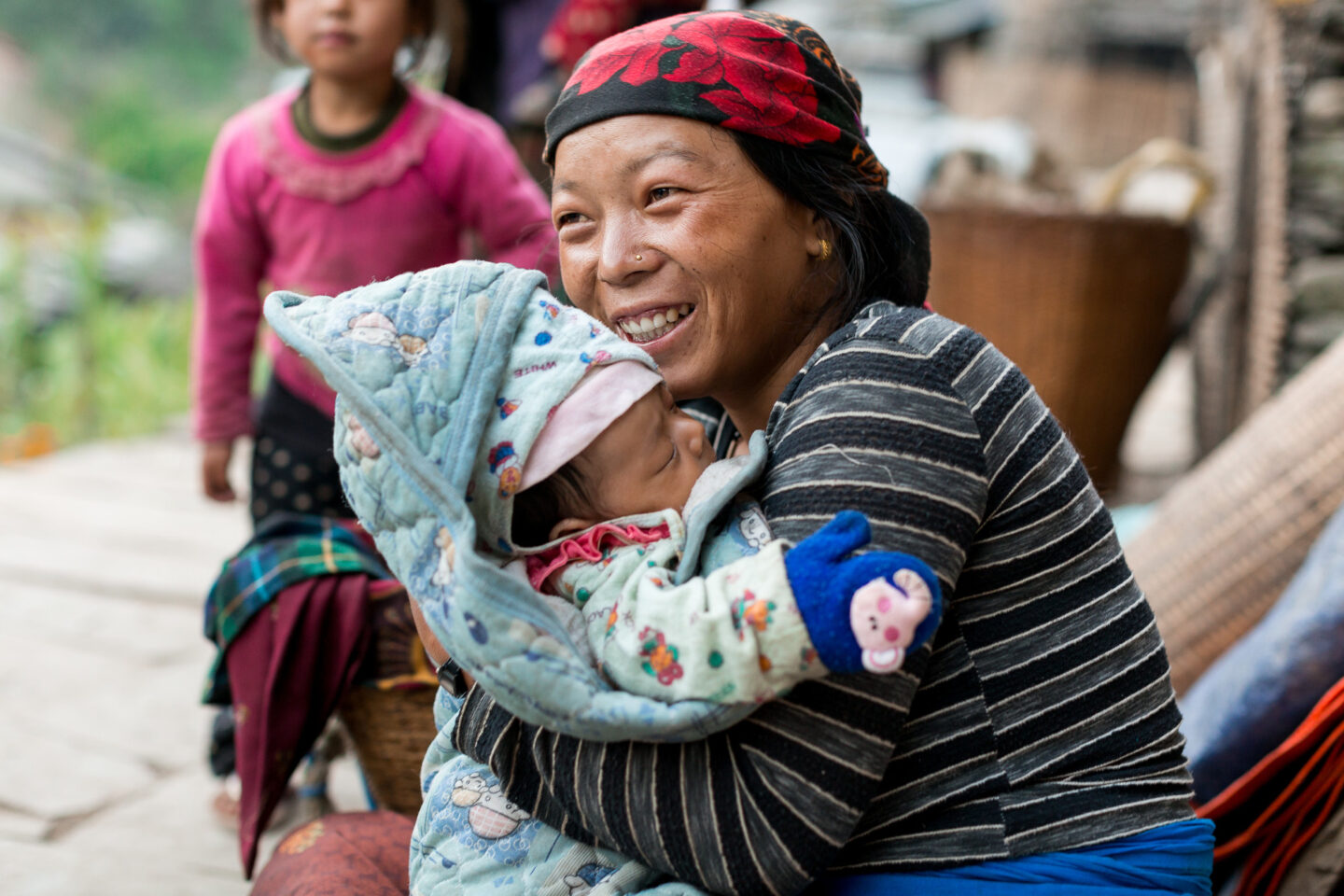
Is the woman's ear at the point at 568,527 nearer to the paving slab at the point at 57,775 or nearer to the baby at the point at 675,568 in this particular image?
the baby at the point at 675,568

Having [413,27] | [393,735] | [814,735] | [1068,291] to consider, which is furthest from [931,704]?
[1068,291]

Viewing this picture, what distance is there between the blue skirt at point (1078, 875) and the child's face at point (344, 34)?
7.22 ft

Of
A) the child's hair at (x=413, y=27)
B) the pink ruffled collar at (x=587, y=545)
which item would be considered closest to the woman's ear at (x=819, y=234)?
the pink ruffled collar at (x=587, y=545)

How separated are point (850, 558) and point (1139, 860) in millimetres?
535

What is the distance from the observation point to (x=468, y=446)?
3.51 feet

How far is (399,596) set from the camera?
2.00 metres

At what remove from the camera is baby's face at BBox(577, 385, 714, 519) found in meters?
1.18

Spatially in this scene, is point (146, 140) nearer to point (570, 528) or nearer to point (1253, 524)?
point (1253, 524)

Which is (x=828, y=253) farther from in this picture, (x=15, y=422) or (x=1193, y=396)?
(x=15, y=422)

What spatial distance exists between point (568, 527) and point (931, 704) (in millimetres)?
409

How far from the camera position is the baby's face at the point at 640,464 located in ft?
3.86

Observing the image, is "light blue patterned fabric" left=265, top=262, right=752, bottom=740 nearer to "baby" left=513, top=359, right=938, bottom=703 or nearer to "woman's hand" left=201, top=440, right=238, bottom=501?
"baby" left=513, top=359, right=938, bottom=703

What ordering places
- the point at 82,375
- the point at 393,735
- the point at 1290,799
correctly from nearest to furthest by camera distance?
the point at 1290,799 < the point at 393,735 < the point at 82,375

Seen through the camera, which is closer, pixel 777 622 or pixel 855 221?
pixel 777 622
